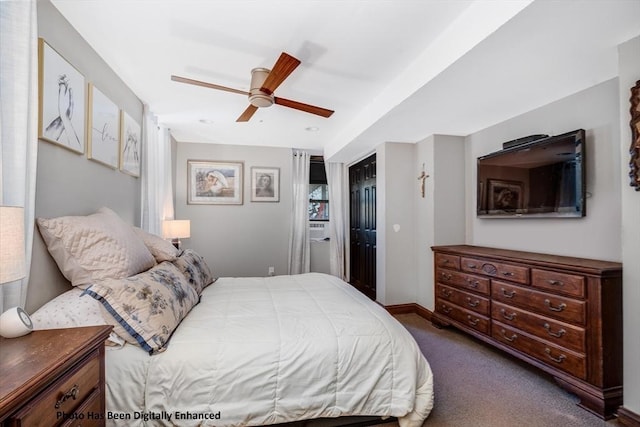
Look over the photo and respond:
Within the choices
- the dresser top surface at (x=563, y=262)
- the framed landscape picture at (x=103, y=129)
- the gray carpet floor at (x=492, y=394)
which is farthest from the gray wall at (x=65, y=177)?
the dresser top surface at (x=563, y=262)

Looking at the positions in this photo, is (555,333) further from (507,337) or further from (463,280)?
(463,280)

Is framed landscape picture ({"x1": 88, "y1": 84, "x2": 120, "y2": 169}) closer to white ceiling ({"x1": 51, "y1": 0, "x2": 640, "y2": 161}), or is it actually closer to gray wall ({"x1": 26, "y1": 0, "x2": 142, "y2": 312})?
gray wall ({"x1": 26, "y1": 0, "x2": 142, "y2": 312})

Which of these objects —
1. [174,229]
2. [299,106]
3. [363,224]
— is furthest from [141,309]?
[363,224]

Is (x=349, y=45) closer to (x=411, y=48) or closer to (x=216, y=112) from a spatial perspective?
(x=411, y=48)

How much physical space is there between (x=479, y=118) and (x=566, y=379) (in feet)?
7.15

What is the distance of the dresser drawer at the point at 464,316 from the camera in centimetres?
254

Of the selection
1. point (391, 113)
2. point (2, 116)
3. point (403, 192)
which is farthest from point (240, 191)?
point (2, 116)

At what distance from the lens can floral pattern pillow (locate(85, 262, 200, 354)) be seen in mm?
1350

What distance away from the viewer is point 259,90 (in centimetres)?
214

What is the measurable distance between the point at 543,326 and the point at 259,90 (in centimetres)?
260

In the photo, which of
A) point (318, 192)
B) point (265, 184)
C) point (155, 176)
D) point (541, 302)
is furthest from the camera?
point (318, 192)

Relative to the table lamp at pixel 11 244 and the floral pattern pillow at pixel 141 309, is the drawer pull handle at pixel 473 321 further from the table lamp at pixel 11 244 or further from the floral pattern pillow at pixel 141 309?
the table lamp at pixel 11 244

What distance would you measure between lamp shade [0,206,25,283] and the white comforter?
0.64 metres

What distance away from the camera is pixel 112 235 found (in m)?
1.66
